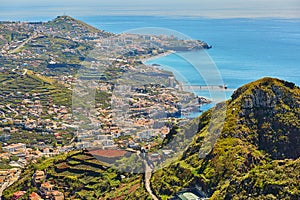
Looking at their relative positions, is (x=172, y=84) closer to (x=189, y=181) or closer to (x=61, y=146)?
(x=61, y=146)

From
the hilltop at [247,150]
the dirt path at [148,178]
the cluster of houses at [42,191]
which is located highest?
the hilltop at [247,150]

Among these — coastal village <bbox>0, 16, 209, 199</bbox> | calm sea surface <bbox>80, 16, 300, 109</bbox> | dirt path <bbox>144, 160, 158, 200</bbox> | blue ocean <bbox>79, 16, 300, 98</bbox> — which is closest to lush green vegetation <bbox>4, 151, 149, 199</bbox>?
dirt path <bbox>144, 160, 158, 200</bbox>

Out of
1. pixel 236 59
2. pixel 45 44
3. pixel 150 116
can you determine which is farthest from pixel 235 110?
pixel 45 44

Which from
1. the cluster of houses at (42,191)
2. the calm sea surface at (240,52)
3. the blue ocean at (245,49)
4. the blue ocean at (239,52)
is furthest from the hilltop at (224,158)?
the blue ocean at (245,49)

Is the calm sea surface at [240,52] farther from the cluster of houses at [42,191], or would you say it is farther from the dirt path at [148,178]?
the cluster of houses at [42,191]

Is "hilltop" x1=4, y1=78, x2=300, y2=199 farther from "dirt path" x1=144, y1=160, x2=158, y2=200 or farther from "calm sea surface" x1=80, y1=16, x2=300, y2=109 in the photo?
"calm sea surface" x1=80, y1=16, x2=300, y2=109
